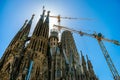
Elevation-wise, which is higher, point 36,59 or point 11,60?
point 36,59

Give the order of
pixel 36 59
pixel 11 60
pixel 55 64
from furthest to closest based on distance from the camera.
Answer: pixel 55 64 < pixel 36 59 < pixel 11 60

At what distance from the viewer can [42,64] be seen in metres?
34.5

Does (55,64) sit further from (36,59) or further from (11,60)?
(11,60)

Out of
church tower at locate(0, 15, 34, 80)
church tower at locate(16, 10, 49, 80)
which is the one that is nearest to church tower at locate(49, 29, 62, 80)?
church tower at locate(16, 10, 49, 80)

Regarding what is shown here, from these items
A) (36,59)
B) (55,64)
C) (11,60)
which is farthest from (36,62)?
(11,60)

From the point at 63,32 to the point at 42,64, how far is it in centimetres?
3745

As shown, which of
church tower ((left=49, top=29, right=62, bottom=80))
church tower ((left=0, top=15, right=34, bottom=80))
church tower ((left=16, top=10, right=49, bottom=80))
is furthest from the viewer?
church tower ((left=49, top=29, right=62, bottom=80))

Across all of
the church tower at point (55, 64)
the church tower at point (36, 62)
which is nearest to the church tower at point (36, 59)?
the church tower at point (36, 62)

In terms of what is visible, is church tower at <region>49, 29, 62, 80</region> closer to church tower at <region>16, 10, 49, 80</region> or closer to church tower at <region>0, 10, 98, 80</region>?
church tower at <region>0, 10, 98, 80</region>

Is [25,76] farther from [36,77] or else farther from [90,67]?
[90,67]

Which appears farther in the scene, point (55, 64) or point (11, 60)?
point (55, 64)

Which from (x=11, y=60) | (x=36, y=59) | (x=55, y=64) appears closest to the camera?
(x=11, y=60)

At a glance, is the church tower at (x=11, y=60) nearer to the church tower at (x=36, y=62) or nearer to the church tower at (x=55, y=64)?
the church tower at (x=36, y=62)

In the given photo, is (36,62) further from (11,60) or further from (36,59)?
(11,60)
